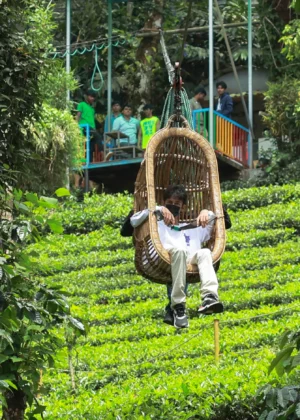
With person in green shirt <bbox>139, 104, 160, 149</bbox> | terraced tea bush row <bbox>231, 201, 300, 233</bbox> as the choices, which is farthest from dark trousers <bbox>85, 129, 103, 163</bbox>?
terraced tea bush row <bbox>231, 201, 300, 233</bbox>

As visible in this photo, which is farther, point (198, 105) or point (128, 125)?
point (128, 125)

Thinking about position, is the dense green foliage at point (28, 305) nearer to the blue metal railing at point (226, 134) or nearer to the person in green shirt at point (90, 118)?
the blue metal railing at point (226, 134)

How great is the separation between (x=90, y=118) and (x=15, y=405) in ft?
47.7

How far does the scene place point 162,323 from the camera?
16.8 meters

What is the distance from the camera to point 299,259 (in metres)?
18.6

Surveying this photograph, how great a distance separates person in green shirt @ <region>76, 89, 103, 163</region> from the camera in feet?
80.5

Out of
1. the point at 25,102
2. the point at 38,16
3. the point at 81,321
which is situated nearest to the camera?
the point at 81,321

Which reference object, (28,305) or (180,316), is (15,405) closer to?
(28,305)

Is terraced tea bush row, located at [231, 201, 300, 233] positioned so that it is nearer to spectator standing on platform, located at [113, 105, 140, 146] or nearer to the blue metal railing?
the blue metal railing

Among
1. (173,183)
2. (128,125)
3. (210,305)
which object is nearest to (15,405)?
(210,305)

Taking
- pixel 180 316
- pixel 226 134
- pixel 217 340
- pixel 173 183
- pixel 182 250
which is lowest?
pixel 217 340

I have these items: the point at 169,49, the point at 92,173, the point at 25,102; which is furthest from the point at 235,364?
the point at 169,49

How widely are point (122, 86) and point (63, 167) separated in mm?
4195

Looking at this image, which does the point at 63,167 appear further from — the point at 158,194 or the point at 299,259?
the point at 158,194
